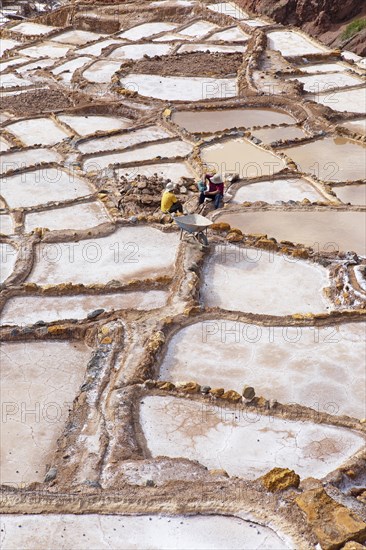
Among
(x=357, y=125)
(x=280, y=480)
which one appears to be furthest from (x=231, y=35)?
(x=280, y=480)

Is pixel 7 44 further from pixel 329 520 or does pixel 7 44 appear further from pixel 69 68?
pixel 329 520

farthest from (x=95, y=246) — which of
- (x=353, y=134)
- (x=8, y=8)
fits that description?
(x=8, y=8)

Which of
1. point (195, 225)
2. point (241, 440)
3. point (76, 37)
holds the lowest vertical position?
point (76, 37)

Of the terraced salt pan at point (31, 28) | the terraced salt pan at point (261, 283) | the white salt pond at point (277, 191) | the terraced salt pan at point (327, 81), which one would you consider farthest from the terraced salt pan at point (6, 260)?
the terraced salt pan at point (31, 28)

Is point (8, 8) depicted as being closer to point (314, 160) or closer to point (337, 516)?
point (314, 160)

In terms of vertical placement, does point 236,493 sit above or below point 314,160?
above
